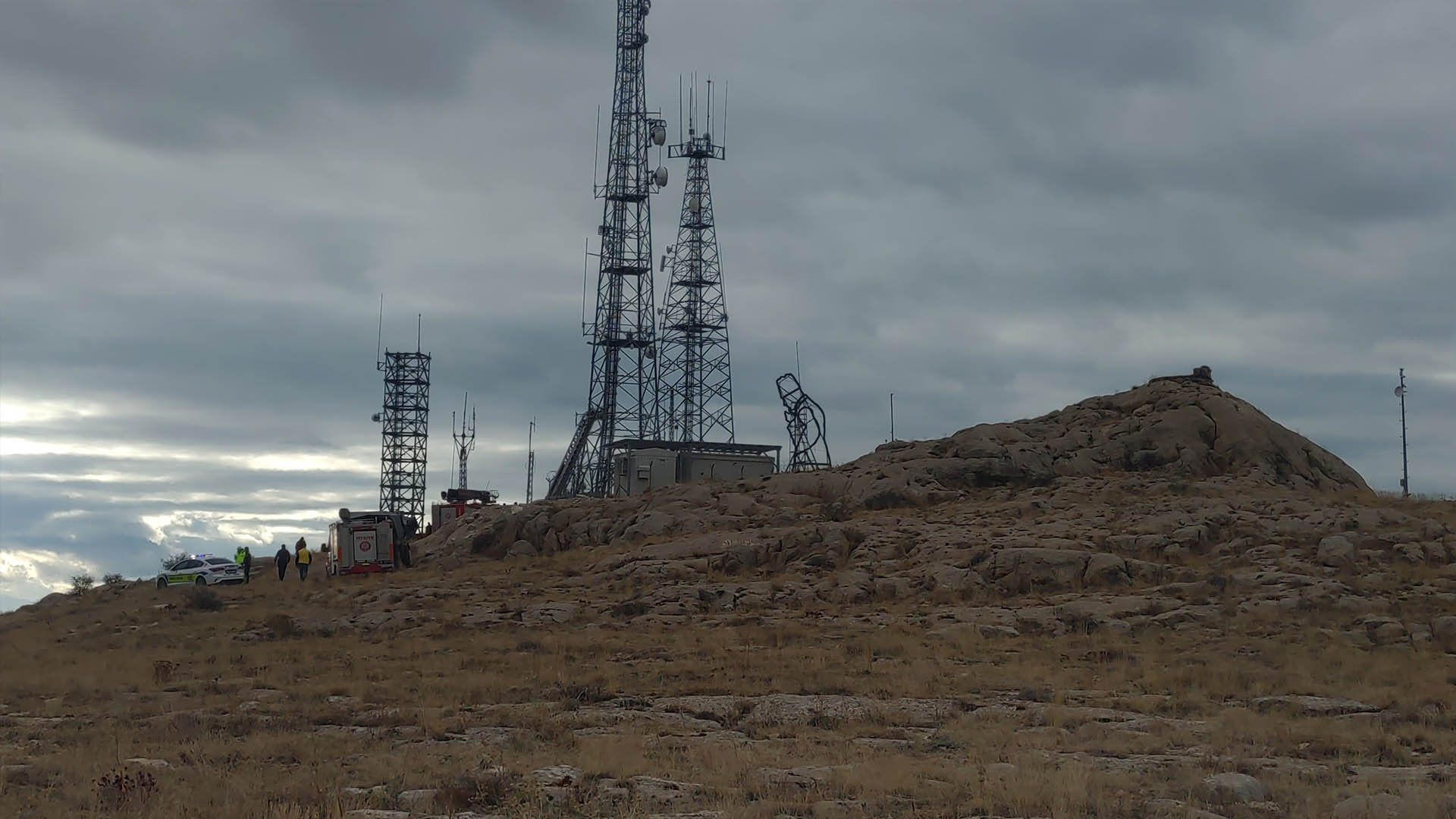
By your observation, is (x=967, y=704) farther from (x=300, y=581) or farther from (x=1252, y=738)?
(x=300, y=581)

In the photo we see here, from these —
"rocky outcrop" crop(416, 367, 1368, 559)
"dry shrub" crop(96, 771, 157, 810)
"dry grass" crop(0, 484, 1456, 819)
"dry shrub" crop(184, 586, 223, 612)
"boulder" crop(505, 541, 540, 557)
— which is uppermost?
"rocky outcrop" crop(416, 367, 1368, 559)

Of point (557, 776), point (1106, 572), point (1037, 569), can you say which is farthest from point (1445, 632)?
point (557, 776)

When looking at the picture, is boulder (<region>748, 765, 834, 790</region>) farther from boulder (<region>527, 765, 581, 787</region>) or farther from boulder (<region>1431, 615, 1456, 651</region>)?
boulder (<region>1431, 615, 1456, 651</region>)

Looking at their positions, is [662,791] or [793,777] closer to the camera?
[662,791]

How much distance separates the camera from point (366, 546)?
4984cm

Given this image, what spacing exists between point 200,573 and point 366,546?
9.48 meters

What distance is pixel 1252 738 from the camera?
17000mm

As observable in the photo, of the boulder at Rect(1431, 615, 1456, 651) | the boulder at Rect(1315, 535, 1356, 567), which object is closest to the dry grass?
the boulder at Rect(1431, 615, 1456, 651)

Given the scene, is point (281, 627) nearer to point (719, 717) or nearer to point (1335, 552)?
point (719, 717)

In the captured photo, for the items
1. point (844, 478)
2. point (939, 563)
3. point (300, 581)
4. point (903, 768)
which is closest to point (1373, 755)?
point (903, 768)

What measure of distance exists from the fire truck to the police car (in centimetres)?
549

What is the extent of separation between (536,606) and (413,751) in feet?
65.7

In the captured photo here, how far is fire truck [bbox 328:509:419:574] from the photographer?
49.7 m

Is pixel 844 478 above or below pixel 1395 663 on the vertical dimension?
above
